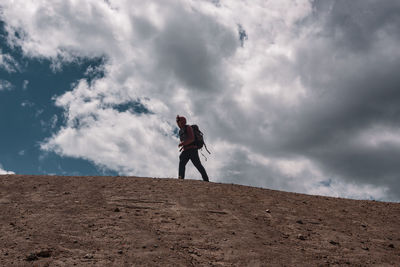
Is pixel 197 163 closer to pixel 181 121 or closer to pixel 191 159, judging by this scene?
pixel 191 159

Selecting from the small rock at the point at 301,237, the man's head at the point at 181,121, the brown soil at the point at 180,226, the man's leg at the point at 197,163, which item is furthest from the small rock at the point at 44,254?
the man's head at the point at 181,121

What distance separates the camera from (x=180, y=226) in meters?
7.37

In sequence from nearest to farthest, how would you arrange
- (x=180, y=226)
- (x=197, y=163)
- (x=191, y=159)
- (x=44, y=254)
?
(x=44, y=254), (x=180, y=226), (x=197, y=163), (x=191, y=159)

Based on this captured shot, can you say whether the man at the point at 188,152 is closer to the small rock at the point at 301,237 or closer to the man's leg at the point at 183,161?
the man's leg at the point at 183,161

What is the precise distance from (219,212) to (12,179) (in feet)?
22.7

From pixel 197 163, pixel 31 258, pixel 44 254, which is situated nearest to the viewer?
pixel 31 258

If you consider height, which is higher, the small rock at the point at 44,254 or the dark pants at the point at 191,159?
the dark pants at the point at 191,159

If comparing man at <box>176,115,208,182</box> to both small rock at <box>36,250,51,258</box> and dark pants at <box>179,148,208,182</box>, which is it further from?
small rock at <box>36,250,51,258</box>

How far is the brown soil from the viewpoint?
235 inches

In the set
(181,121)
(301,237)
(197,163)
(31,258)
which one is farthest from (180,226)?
(181,121)

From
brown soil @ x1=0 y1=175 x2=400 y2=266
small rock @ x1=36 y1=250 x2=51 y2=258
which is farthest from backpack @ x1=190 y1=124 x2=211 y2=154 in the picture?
small rock @ x1=36 y1=250 x2=51 y2=258

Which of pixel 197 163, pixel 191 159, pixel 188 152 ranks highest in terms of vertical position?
pixel 188 152

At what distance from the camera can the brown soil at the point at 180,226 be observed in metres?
Answer: 5.96

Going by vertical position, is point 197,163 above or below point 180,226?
above
